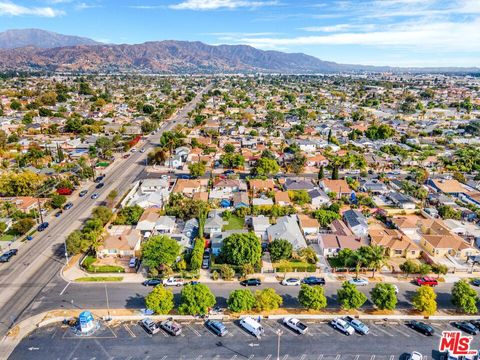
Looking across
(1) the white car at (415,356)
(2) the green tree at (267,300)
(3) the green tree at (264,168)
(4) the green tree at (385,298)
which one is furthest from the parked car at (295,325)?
(3) the green tree at (264,168)

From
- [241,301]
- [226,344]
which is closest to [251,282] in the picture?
[241,301]

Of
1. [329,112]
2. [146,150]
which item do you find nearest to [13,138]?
[146,150]

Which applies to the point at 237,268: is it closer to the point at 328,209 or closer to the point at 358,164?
the point at 328,209

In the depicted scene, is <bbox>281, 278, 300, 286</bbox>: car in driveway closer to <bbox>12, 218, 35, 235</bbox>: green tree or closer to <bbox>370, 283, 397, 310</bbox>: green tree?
<bbox>370, 283, 397, 310</bbox>: green tree

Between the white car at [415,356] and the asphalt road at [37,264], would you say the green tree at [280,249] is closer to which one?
the white car at [415,356]

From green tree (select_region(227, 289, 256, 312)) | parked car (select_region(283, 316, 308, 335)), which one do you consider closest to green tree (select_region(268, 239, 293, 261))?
green tree (select_region(227, 289, 256, 312))
